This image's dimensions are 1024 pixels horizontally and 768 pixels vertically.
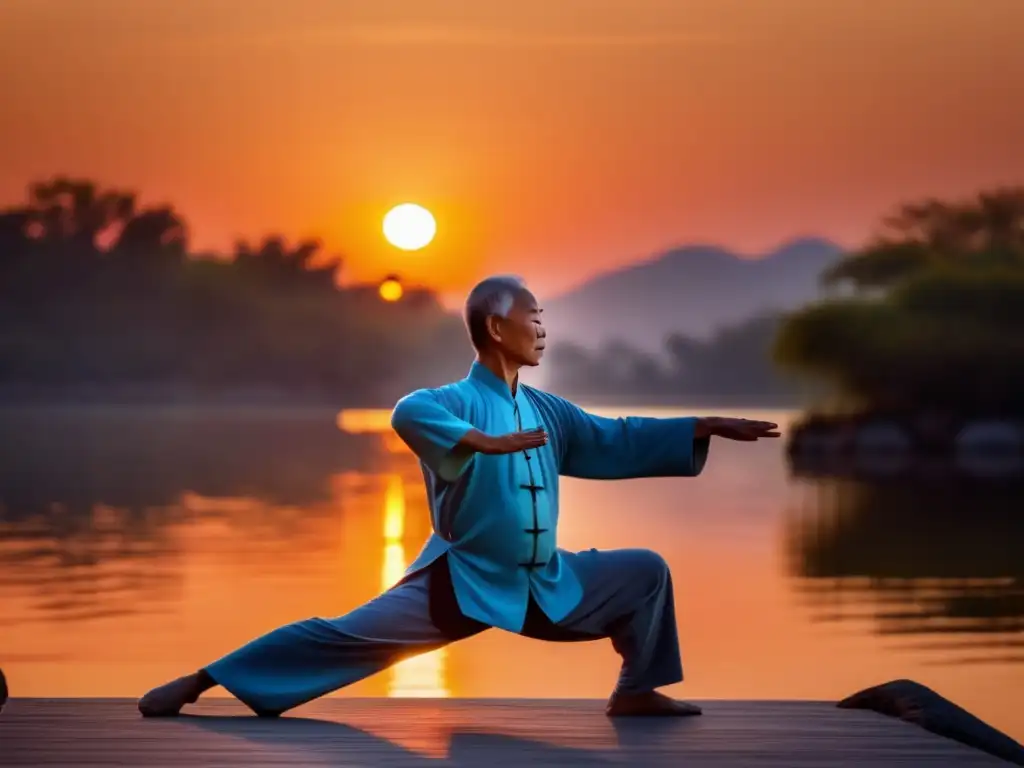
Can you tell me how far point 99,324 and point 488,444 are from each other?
8315cm

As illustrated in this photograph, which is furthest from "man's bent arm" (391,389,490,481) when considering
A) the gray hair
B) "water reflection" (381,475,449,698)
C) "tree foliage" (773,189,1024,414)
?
"tree foliage" (773,189,1024,414)

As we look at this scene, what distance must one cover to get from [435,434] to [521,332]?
0.40 m

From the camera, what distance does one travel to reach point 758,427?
194 inches

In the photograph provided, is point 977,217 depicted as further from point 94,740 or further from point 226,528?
point 94,740

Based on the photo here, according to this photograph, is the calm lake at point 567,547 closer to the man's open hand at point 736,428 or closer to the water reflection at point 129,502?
the water reflection at point 129,502

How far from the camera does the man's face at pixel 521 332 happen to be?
485cm

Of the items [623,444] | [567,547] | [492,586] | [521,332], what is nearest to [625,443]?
[623,444]

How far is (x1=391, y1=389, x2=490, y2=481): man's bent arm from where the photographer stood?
15.1 ft

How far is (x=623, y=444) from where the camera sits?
508 cm

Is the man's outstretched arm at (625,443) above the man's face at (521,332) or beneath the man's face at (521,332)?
beneath

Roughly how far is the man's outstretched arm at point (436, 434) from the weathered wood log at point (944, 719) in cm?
130

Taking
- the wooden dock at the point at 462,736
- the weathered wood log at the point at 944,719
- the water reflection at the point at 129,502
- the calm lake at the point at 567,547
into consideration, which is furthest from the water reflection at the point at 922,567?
the wooden dock at the point at 462,736

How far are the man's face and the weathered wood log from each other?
1.28 m

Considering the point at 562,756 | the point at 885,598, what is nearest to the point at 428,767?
the point at 562,756
